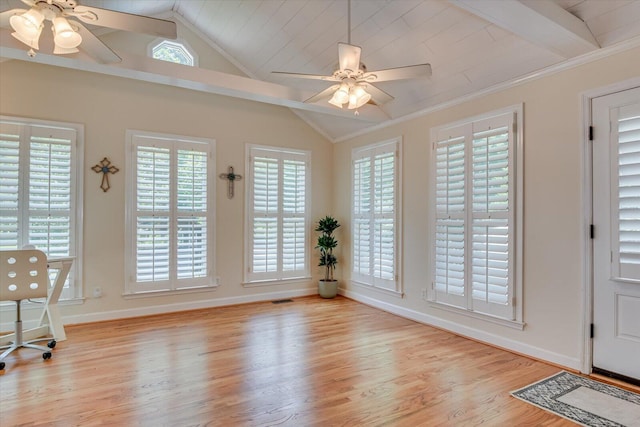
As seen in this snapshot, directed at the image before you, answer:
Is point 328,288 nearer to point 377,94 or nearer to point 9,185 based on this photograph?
point 377,94

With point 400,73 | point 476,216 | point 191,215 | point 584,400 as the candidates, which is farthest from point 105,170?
point 584,400

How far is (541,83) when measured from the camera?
328 centimetres

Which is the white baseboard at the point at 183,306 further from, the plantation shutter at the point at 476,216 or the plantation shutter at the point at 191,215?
the plantation shutter at the point at 476,216

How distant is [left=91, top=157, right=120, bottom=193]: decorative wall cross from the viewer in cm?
438

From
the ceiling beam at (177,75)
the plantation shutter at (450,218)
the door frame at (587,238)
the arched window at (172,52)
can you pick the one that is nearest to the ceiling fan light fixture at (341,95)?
the ceiling beam at (177,75)

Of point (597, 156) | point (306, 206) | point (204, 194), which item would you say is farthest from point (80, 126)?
point (597, 156)

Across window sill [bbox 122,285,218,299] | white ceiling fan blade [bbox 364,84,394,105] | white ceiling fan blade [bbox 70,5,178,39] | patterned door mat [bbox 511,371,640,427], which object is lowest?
patterned door mat [bbox 511,371,640,427]

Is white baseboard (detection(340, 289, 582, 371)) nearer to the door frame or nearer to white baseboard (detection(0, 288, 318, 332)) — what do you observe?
the door frame

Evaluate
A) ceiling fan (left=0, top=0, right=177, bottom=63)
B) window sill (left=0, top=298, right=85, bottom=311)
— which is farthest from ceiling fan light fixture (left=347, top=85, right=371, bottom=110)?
window sill (left=0, top=298, right=85, bottom=311)

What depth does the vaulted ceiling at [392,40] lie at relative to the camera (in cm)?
264

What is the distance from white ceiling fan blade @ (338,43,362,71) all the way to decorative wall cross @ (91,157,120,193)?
327 cm

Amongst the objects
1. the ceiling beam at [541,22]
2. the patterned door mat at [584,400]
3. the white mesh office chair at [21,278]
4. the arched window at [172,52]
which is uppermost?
the arched window at [172,52]

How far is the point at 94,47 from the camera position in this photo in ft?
8.54

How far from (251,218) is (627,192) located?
429 cm
